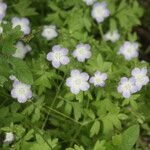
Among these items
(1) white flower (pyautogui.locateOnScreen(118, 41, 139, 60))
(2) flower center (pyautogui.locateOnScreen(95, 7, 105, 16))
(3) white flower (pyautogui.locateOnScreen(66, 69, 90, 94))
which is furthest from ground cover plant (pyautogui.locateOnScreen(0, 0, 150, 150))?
(2) flower center (pyautogui.locateOnScreen(95, 7, 105, 16))

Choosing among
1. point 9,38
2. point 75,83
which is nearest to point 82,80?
point 75,83

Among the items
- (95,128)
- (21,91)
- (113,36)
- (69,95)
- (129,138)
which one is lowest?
(129,138)

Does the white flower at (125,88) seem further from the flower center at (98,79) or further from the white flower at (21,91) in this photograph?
the white flower at (21,91)

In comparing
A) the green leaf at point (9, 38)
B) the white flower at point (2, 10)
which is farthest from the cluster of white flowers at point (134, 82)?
the white flower at point (2, 10)

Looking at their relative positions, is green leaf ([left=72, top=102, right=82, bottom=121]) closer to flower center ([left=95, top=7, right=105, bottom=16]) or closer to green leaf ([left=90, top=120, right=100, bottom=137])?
green leaf ([left=90, top=120, right=100, bottom=137])

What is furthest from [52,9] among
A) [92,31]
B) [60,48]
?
[60,48]

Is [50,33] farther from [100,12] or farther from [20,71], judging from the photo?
[20,71]

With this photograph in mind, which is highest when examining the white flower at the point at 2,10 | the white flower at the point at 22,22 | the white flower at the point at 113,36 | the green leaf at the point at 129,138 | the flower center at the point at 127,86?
the white flower at the point at 2,10
